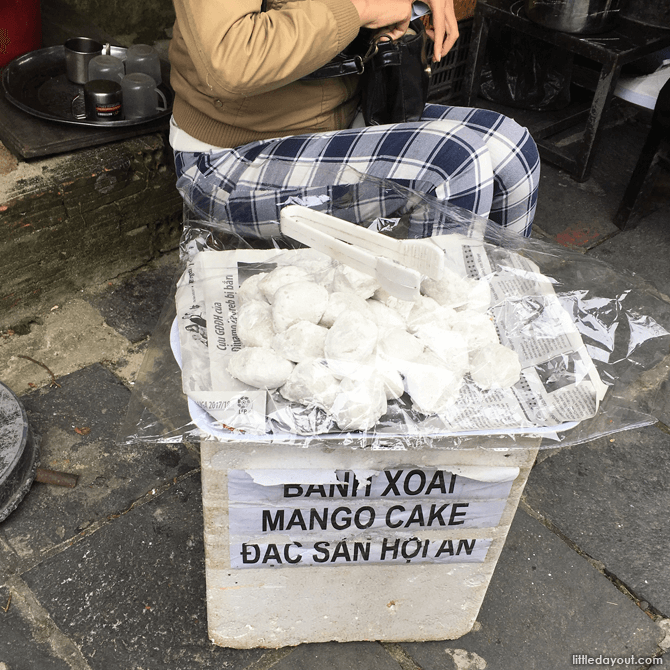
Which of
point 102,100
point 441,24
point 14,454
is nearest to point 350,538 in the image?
point 14,454

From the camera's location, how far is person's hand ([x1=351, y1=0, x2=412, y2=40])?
5.65 feet

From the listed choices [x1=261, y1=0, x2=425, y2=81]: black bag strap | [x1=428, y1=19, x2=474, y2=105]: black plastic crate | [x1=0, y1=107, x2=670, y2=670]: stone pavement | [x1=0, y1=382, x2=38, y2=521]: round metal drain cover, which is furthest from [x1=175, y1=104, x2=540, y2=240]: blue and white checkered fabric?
[x1=428, y1=19, x2=474, y2=105]: black plastic crate

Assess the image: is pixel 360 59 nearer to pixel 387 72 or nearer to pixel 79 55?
pixel 387 72

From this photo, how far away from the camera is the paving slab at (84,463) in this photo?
1.89 m

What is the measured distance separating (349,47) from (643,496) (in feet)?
5.14

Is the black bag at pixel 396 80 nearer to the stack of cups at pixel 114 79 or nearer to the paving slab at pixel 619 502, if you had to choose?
the stack of cups at pixel 114 79

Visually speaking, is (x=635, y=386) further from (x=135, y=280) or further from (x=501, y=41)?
(x=501, y=41)

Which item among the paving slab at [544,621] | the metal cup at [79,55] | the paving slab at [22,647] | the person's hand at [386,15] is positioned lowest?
the paving slab at [22,647]

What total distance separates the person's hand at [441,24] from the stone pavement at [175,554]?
1154 mm

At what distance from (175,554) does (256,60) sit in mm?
1270

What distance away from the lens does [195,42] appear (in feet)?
5.16

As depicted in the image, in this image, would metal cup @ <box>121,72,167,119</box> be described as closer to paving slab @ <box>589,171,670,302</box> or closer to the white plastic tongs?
the white plastic tongs

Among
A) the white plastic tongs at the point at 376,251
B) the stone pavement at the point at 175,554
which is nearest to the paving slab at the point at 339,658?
the stone pavement at the point at 175,554

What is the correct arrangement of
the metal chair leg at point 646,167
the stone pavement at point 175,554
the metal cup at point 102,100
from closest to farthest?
the stone pavement at point 175,554 → the metal cup at point 102,100 → the metal chair leg at point 646,167
